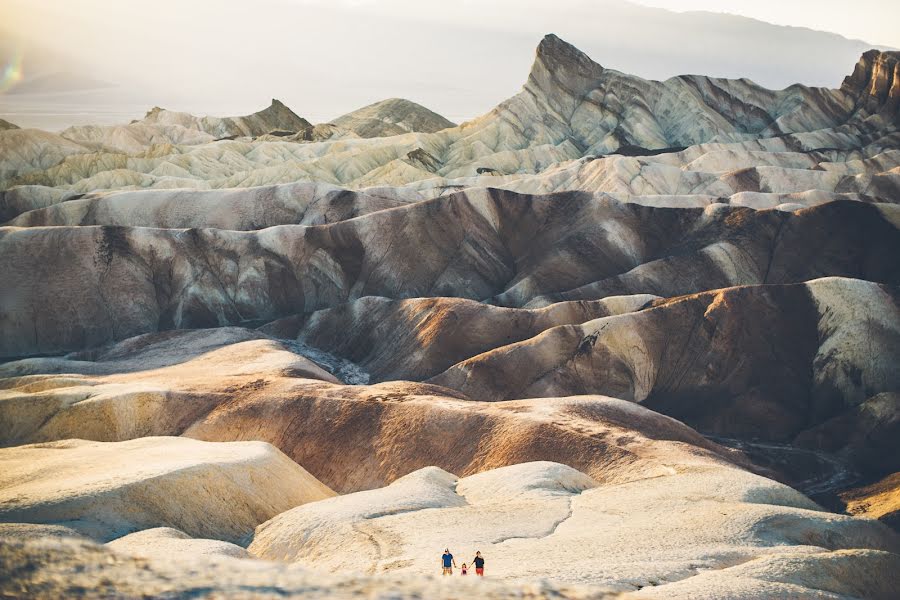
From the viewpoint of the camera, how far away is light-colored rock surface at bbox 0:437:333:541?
27.5 m

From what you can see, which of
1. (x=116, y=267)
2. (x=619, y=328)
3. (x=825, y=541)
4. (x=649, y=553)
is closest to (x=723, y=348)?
(x=619, y=328)

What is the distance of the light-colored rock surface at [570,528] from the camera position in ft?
73.7

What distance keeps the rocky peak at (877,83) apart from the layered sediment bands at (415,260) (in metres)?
75.9

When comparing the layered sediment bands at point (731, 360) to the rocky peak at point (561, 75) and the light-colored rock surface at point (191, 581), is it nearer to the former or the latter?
the light-colored rock surface at point (191, 581)

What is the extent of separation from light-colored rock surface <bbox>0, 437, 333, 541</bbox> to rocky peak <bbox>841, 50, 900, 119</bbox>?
135 meters

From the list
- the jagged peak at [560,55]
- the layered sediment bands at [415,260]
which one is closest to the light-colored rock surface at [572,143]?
the jagged peak at [560,55]

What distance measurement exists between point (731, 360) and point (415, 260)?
3297 centimetres

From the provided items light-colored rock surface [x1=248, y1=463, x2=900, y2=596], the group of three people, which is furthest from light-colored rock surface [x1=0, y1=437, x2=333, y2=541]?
the group of three people

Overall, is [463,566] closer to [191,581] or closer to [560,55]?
[191,581]

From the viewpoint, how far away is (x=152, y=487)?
97.3 feet

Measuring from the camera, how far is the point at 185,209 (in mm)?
99625

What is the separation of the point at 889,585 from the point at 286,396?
31105 millimetres

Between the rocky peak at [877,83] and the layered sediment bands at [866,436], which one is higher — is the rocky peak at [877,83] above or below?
above

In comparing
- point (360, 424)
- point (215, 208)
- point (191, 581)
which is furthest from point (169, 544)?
point (215, 208)
